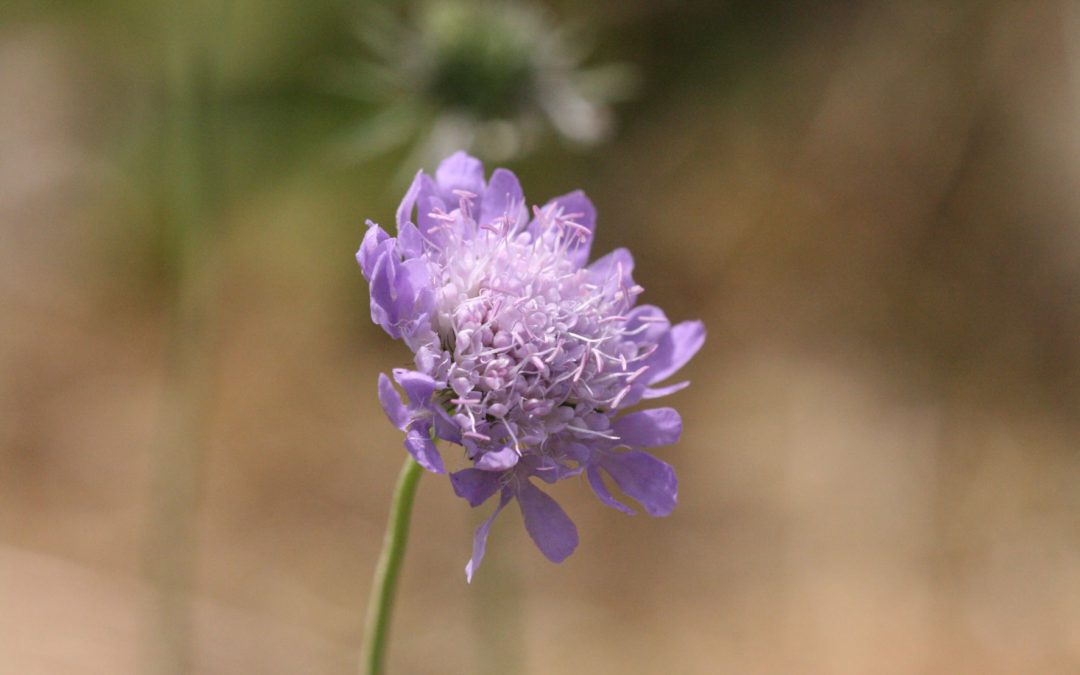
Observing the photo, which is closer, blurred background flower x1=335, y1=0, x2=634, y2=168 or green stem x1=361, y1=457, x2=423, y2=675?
green stem x1=361, y1=457, x2=423, y2=675

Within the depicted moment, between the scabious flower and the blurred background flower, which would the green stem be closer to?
the scabious flower

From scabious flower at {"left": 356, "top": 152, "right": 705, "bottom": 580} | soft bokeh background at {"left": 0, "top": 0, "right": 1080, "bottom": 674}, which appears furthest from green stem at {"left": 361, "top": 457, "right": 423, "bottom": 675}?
soft bokeh background at {"left": 0, "top": 0, "right": 1080, "bottom": 674}

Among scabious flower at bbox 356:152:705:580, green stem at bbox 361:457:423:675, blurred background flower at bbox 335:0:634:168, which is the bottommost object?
green stem at bbox 361:457:423:675

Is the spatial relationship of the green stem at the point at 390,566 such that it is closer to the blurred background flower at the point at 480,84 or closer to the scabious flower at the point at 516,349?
the scabious flower at the point at 516,349

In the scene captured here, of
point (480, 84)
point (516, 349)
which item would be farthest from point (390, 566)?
point (480, 84)

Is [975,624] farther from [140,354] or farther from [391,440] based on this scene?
[140,354]

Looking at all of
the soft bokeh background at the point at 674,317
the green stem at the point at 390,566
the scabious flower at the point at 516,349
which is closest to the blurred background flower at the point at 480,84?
the soft bokeh background at the point at 674,317
